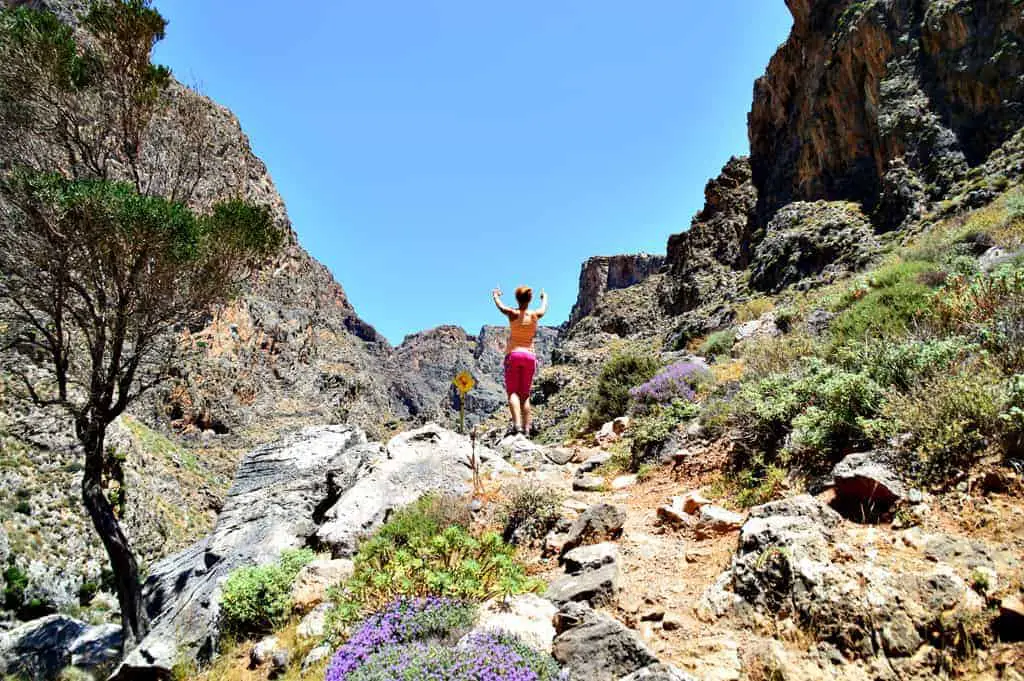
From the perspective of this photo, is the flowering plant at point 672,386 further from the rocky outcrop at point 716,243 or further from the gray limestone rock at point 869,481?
the rocky outcrop at point 716,243

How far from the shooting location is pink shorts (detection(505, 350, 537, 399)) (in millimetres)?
9430

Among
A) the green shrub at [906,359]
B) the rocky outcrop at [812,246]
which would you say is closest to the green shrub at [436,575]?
the green shrub at [906,359]

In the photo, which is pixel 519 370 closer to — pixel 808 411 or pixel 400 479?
pixel 400 479

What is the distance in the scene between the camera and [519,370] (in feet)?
30.9

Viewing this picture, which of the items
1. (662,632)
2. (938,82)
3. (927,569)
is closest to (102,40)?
(662,632)

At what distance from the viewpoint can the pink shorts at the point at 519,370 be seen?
9.43 meters

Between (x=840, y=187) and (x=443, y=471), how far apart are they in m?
44.4

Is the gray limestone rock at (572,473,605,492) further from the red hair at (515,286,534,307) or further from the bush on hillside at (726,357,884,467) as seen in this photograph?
the red hair at (515,286,534,307)

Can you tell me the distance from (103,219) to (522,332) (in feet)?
25.9

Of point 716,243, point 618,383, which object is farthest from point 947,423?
point 716,243

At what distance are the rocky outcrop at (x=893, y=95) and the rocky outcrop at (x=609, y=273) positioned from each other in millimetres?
75988

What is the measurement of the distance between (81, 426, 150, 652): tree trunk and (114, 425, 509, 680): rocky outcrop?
0.98ft

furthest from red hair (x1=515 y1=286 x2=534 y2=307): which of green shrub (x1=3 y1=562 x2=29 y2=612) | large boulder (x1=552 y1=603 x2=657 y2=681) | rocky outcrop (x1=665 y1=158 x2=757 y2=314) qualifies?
rocky outcrop (x1=665 y1=158 x2=757 y2=314)

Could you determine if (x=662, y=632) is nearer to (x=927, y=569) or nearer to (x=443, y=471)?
(x=927, y=569)
